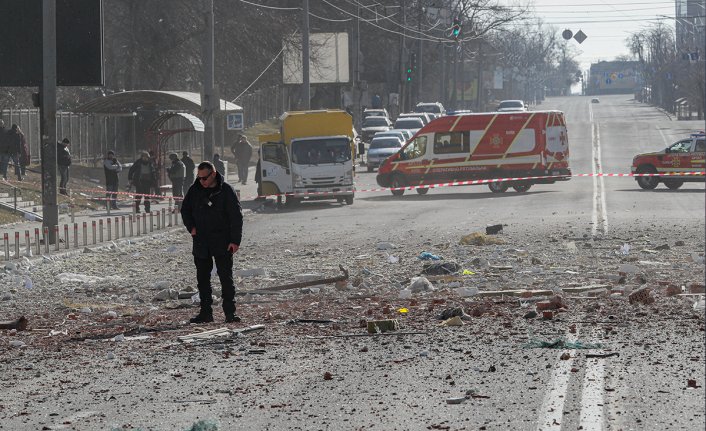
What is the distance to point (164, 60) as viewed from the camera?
2077 inches

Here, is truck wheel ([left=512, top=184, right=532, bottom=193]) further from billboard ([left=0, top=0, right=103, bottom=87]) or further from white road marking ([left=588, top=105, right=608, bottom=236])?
billboard ([left=0, top=0, right=103, bottom=87])

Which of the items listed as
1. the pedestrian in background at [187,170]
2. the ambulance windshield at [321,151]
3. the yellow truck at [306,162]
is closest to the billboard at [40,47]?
the pedestrian in background at [187,170]

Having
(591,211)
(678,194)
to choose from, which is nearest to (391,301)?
(591,211)

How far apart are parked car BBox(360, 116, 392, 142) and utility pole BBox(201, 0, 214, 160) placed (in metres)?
40.2

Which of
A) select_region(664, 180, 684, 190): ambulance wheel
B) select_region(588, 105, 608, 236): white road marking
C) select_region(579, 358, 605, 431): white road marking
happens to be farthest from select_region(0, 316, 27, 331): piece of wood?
select_region(664, 180, 684, 190): ambulance wheel

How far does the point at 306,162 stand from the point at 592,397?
2832 cm

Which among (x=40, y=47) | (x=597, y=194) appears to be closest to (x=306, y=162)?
(x=597, y=194)

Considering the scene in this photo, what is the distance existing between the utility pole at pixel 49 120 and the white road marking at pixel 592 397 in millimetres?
16433

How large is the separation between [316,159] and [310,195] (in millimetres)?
1095

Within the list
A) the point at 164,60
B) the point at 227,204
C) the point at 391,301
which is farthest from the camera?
the point at 164,60

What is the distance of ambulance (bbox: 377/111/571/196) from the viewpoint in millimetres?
40562

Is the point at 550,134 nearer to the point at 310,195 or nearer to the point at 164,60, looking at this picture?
the point at 310,195

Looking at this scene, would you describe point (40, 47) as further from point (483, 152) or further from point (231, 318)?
point (483, 152)

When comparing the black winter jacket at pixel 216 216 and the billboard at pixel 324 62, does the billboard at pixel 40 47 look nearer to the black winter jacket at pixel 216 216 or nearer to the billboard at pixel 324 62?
the black winter jacket at pixel 216 216
